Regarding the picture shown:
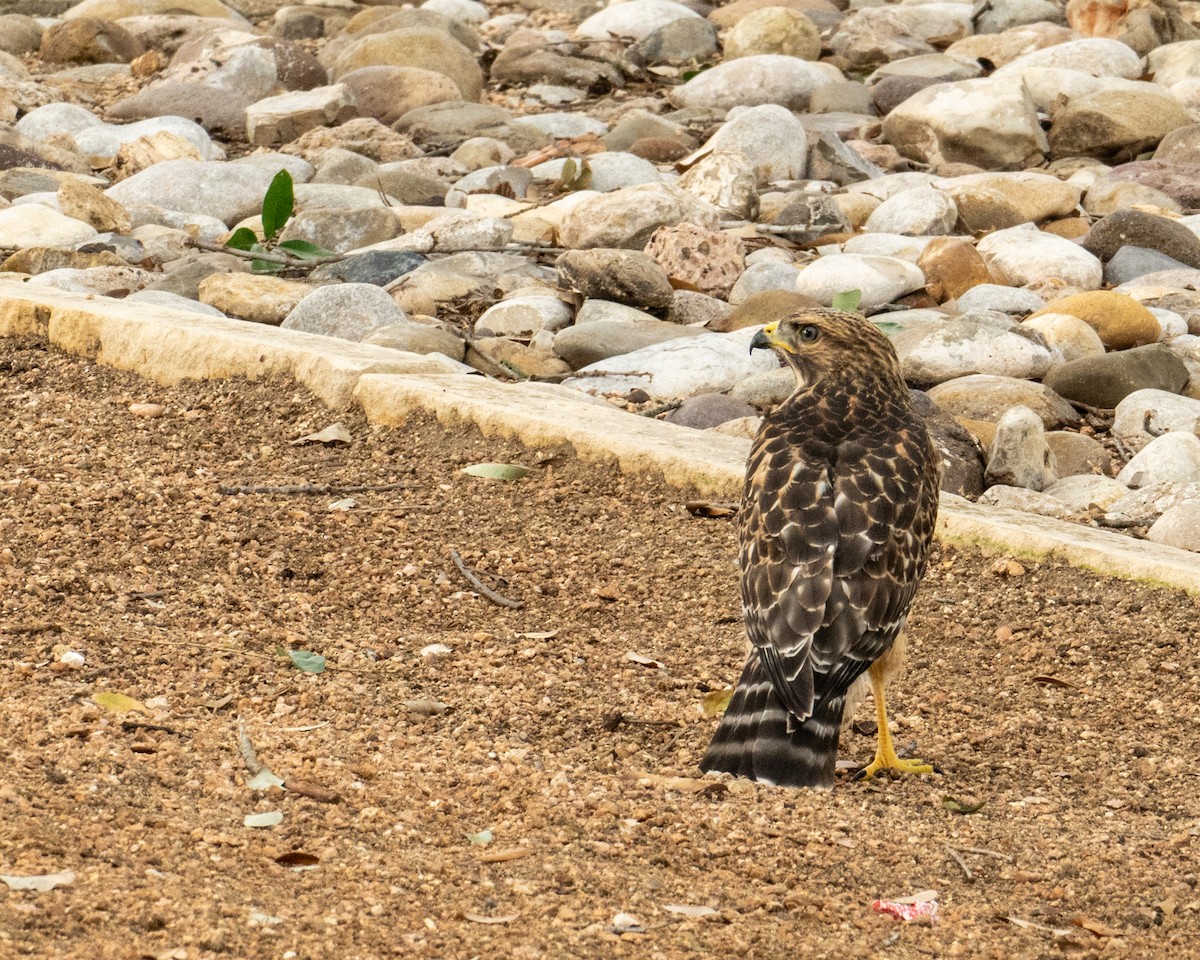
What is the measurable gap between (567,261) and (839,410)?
14.4 ft

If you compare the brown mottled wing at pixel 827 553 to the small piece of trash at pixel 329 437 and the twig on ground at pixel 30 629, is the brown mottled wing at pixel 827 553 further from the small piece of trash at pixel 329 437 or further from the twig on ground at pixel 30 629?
the small piece of trash at pixel 329 437

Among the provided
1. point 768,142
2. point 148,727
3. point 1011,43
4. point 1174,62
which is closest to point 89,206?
point 768,142

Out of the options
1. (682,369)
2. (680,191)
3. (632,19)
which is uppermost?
(632,19)

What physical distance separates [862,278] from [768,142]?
3.66 m

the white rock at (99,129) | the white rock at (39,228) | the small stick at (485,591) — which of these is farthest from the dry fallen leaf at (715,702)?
the white rock at (99,129)

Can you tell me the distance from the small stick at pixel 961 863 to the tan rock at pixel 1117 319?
505 centimetres

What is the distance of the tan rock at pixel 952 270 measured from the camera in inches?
354

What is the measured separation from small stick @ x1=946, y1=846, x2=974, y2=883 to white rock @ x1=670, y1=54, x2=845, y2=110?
39.6 feet

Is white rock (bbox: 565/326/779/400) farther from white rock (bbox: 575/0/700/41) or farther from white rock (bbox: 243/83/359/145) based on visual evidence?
white rock (bbox: 575/0/700/41)

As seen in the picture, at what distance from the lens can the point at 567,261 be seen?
8445 millimetres

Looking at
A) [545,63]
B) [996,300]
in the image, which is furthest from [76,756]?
[545,63]

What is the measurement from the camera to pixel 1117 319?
26.4 feet

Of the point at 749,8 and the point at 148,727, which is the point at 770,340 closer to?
the point at 148,727

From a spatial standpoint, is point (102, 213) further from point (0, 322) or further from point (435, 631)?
point (435, 631)
